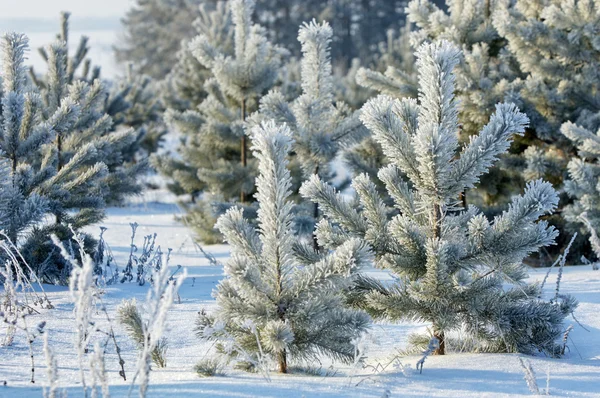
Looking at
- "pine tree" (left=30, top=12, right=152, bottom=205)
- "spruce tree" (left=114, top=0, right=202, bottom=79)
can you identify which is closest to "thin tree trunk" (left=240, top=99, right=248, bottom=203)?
"pine tree" (left=30, top=12, right=152, bottom=205)

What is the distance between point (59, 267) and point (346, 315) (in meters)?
3.24

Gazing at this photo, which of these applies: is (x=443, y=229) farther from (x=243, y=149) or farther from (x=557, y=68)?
(x=243, y=149)

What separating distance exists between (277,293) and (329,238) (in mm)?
397

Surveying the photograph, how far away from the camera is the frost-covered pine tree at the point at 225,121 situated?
25.0 feet

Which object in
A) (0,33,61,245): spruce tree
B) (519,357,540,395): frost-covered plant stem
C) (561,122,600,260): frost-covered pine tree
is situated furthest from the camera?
(561,122,600,260): frost-covered pine tree

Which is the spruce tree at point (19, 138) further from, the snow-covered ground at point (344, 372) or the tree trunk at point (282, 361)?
the tree trunk at point (282, 361)

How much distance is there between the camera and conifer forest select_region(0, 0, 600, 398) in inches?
122

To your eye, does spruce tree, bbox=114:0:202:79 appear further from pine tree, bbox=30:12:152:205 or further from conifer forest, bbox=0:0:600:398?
conifer forest, bbox=0:0:600:398

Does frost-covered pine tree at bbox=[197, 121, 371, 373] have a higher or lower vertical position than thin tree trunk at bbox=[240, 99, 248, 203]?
lower

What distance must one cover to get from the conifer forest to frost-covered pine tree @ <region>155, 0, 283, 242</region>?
0.03 m

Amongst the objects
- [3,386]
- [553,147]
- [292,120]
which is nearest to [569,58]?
[553,147]

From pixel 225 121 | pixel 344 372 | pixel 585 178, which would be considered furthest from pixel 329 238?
pixel 225 121

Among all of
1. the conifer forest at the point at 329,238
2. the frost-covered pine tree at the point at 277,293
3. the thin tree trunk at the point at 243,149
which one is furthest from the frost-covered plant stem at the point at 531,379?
the thin tree trunk at the point at 243,149

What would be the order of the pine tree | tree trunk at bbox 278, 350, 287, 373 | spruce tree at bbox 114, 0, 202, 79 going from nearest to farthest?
1. tree trunk at bbox 278, 350, 287, 373
2. the pine tree
3. spruce tree at bbox 114, 0, 202, 79
